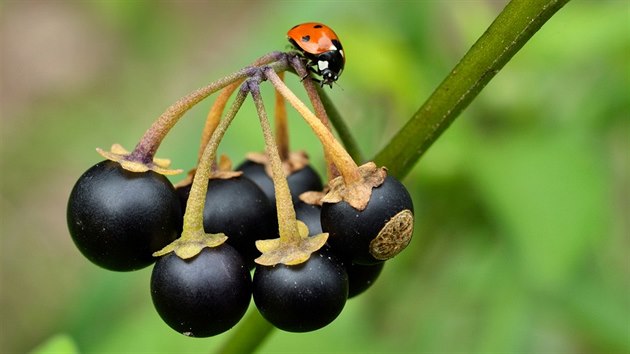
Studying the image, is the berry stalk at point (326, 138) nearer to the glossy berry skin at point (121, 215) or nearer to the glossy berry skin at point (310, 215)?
the glossy berry skin at point (310, 215)

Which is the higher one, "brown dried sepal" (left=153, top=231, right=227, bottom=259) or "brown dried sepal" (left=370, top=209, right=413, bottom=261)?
"brown dried sepal" (left=370, top=209, right=413, bottom=261)

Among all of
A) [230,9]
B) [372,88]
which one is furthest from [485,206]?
[230,9]

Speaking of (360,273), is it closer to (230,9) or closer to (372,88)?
(372,88)

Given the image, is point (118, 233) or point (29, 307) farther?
point (29, 307)

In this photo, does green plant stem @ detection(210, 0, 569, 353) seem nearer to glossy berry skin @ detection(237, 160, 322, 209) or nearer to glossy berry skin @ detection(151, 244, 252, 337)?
glossy berry skin @ detection(237, 160, 322, 209)

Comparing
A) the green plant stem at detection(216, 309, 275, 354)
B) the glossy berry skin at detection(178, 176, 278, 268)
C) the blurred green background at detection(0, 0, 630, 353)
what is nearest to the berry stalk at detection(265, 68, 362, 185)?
the glossy berry skin at detection(178, 176, 278, 268)

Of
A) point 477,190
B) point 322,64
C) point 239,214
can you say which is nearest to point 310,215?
point 239,214
